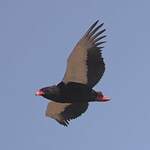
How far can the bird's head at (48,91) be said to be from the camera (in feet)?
92.0

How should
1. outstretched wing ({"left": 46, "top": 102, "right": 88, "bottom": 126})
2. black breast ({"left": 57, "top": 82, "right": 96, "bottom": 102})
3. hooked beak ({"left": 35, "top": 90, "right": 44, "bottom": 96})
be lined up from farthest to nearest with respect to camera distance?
outstretched wing ({"left": 46, "top": 102, "right": 88, "bottom": 126}), hooked beak ({"left": 35, "top": 90, "right": 44, "bottom": 96}), black breast ({"left": 57, "top": 82, "right": 96, "bottom": 102})

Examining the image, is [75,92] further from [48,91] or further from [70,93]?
[48,91]

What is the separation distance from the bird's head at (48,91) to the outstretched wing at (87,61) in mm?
536

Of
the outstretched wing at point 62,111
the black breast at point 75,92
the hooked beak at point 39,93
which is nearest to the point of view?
the black breast at point 75,92

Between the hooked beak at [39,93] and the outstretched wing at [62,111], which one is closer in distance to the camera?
the hooked beak at [39,93]

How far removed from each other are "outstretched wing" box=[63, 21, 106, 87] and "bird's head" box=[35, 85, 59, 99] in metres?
0.54

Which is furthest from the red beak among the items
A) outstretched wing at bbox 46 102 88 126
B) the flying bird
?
outstretched wing at bbox 46 102 88 126

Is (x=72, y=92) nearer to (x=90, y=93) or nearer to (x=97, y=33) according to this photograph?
(x=90, y=93)

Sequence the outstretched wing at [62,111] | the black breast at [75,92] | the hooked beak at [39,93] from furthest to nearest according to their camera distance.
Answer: the outstretched wing at [62,111] → the hooked beak at [39,93] → the black breast at [75,92]

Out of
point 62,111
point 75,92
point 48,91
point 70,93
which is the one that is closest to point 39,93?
point 48,91

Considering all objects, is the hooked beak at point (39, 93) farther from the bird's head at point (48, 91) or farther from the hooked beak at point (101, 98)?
the hooked beak at point (101, 98)

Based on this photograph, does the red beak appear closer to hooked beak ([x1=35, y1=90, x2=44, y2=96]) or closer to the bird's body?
the bird's body

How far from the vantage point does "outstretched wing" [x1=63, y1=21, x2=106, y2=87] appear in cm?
2852

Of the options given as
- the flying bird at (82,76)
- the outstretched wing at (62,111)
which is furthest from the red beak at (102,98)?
the outstretched wing at (62,111)
